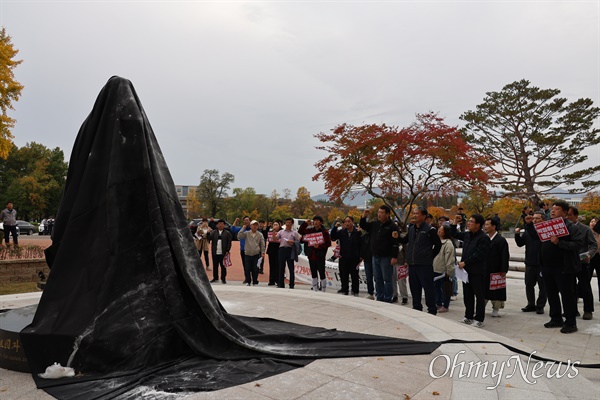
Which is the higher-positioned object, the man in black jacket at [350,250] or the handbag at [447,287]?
the man in black jacket at [350,250]

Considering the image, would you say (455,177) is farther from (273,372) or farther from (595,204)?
(595,204)

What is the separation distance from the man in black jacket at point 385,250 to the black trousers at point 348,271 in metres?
1.41

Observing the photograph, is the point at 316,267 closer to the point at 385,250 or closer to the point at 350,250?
the point at 350,250

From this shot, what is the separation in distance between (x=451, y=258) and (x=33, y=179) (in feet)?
176

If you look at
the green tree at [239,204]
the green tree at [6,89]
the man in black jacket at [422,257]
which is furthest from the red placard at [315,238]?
the green tree at [239,204]

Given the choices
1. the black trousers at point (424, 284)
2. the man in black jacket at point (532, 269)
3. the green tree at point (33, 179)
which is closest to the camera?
the black trousers at point (424, 284)

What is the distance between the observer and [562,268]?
6566 mm

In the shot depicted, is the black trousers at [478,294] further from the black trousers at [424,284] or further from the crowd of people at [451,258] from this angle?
the black trousers at [424,284]

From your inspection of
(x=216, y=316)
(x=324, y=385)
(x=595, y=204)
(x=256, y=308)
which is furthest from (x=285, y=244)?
(x=595, y=204)

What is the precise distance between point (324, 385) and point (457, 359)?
1.47m

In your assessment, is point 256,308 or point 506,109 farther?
point 506,109

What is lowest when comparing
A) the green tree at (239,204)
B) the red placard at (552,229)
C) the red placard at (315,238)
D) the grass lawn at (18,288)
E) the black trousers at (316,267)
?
the grass lawn at (18,288)

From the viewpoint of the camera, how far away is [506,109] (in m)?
29.5

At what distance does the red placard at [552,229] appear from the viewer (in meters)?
6.46
